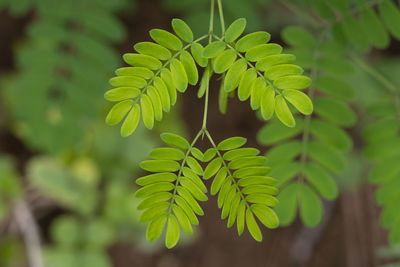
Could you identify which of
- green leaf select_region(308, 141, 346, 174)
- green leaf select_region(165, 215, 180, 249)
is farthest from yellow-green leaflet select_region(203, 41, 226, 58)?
green leaf select_region(308, 141, 346, 174)

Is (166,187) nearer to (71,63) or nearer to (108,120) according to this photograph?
(108,120)

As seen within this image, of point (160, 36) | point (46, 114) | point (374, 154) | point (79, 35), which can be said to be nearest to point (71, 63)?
point (79, 35)

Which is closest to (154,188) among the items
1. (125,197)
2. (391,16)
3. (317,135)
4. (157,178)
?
(157,178)

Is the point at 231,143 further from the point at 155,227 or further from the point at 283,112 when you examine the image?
the point at 155,227

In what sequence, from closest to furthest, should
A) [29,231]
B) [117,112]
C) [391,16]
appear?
[117,112], [391,16], [29,231]

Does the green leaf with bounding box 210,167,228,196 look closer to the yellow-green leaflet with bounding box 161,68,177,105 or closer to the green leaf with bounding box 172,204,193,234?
the green leaf with bounding box 172,204,193,234

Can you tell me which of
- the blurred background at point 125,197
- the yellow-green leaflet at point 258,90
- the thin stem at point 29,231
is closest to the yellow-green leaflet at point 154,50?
the yellow-green leaflet at point 258,90
